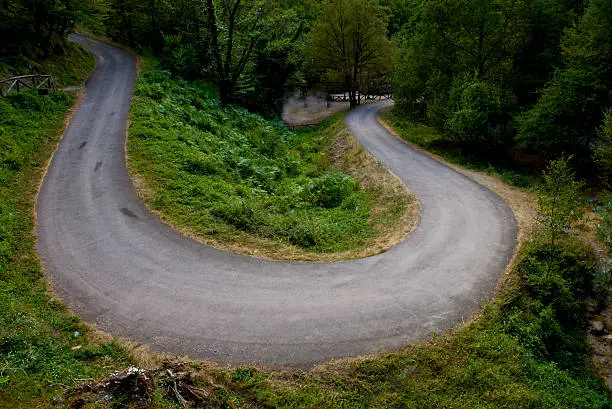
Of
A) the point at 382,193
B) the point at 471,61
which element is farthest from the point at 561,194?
the point at 471,61

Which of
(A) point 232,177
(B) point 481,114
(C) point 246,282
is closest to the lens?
(C) point 246,282

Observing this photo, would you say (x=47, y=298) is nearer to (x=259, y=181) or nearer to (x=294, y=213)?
(x=294, y=213)

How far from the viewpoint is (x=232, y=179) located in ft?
55.6

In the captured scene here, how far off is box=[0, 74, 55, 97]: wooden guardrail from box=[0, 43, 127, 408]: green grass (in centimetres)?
619

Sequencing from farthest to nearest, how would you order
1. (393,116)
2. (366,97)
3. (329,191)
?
1. (366,97)
2. (393,116)
3. (329,191)

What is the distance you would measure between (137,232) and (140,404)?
21.9 feet

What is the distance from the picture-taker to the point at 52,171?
15.8m

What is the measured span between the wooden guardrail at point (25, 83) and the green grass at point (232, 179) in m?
A: 5.28

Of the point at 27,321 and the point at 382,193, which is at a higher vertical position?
the point at 382,193

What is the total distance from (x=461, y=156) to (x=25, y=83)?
26.3 metres

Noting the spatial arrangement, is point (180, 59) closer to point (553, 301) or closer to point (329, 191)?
point (329, 191)

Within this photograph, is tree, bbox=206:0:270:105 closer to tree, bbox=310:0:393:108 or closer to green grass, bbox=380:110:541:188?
green grass, bbox=380:110:541:188

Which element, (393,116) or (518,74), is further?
(393,116)

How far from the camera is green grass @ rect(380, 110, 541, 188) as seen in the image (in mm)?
20688
